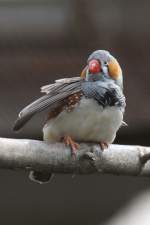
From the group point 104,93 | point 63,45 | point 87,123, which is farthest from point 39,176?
point 63,45

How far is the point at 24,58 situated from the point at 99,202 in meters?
1.08

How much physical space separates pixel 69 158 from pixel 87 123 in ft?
0.94

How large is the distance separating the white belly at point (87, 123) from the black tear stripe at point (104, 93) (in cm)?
2

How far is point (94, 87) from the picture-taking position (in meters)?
3.26

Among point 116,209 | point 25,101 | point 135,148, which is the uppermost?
point 135,148

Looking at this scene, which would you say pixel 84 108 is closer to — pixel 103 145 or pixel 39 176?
pixel 103 145

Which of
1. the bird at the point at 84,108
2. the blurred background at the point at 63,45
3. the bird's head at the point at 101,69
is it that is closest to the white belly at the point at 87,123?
the bird at the point at 84,108

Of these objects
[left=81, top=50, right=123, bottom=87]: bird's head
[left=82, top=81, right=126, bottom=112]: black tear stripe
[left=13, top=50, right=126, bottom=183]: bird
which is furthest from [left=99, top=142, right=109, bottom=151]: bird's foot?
[left=81, top=50, right=123, bottom=87]: bird's head

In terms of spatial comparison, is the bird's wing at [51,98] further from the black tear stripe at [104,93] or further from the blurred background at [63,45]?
the blurred background at [63,45]

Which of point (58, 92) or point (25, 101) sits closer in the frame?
point (58, 92)

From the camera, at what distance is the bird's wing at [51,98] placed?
123 inches

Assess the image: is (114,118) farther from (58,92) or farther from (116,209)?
(116,209)

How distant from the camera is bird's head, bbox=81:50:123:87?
334cm

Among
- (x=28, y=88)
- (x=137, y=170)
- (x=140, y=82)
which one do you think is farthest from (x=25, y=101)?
(x=137, y=170)
